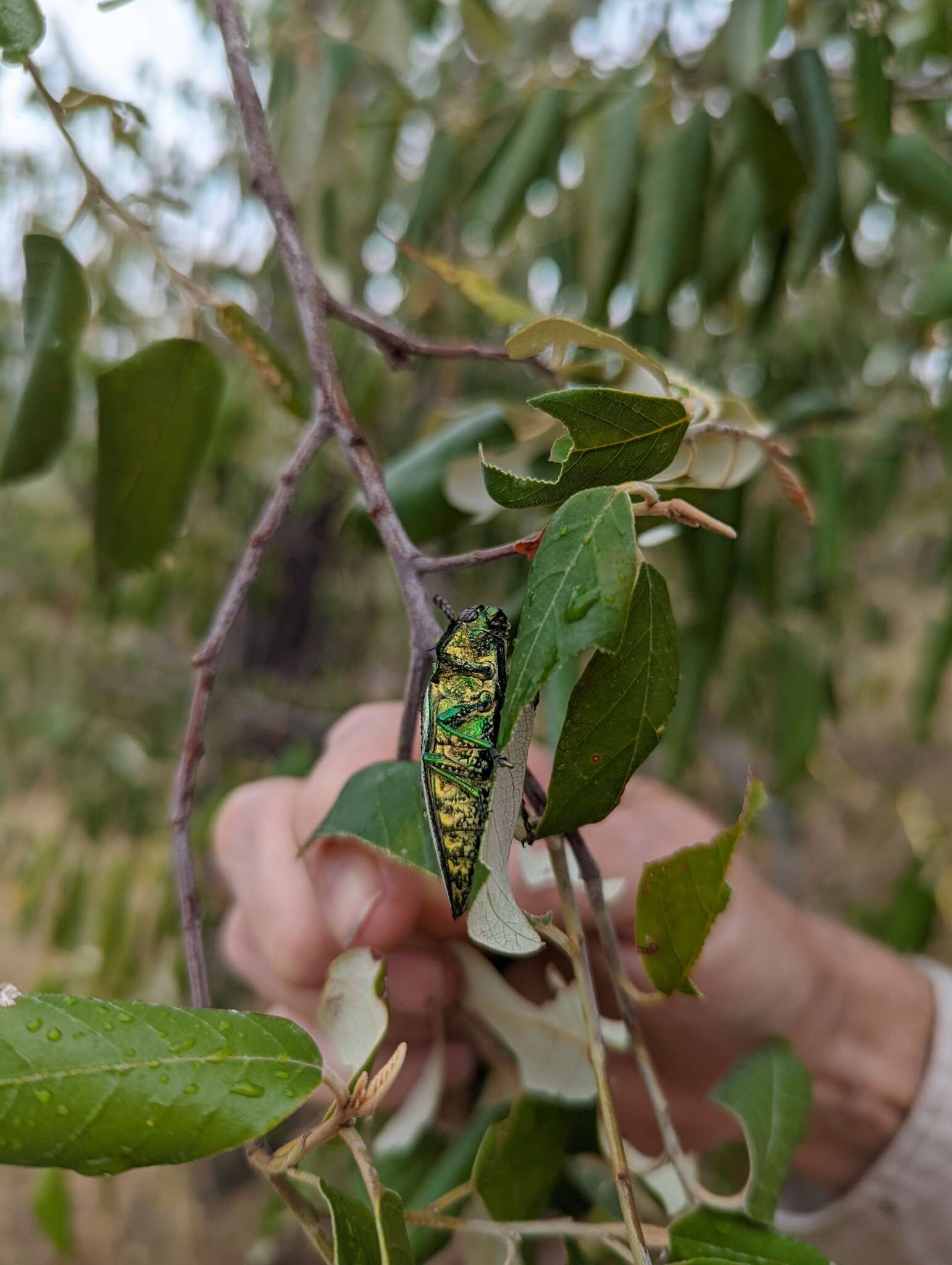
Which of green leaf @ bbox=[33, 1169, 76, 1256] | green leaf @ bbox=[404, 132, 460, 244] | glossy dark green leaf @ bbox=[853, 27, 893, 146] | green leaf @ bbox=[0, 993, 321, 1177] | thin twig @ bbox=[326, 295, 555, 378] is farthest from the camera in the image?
green leaf @ bbox=[33, 1169, 76, 1256]

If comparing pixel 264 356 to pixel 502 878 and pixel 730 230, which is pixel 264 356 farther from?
pixel 730 230

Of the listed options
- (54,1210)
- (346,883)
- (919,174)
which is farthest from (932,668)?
(54,1210)

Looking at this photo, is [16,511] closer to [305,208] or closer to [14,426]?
[305,208]

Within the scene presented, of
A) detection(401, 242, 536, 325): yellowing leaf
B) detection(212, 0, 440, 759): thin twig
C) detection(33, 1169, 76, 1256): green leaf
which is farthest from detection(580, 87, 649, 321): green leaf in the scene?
detection(33, 1169, 76, 1256): green leaf

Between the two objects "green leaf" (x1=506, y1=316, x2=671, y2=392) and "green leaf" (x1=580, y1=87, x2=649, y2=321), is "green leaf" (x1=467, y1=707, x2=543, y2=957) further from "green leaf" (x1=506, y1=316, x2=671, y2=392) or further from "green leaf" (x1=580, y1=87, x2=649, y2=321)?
"green leaf" (x1=580, y1=87, x2=649, y2=321)

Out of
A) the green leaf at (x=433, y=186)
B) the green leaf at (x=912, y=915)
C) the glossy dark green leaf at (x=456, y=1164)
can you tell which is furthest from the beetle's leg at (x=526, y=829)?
the green leaf at (x=912, y=915)

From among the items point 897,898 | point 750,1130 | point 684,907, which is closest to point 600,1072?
point 684,907
